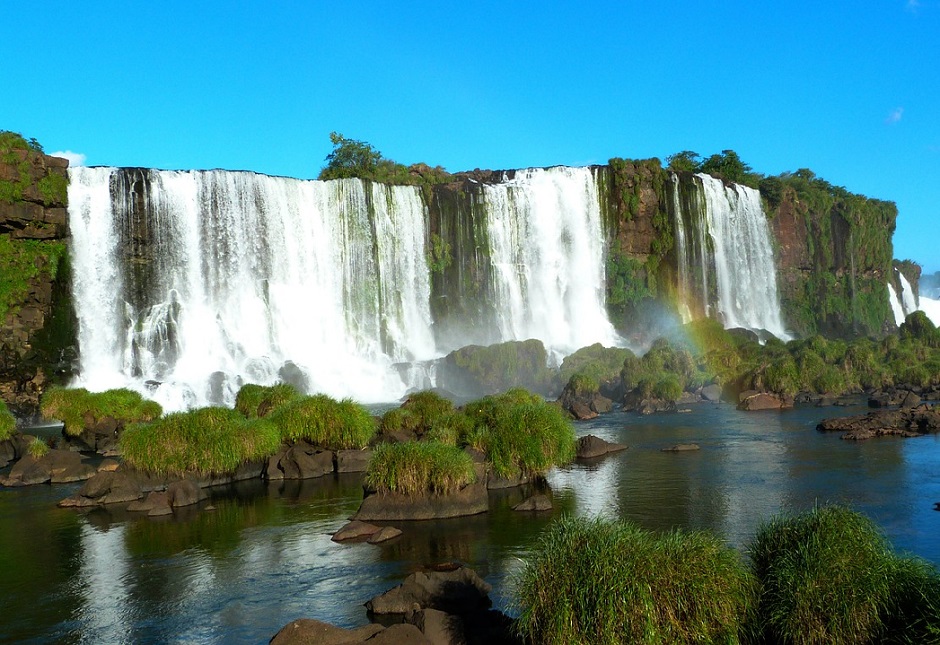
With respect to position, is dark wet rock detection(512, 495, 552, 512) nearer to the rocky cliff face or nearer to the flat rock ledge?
the flat rock ledge

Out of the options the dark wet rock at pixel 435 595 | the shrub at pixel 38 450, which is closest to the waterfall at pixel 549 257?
the shrub at pixel 38 450

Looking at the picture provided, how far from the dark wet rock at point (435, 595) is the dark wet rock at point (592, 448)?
1594 centimetres

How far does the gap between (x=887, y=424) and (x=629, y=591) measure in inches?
1046

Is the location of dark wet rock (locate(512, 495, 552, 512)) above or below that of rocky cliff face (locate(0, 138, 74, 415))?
below

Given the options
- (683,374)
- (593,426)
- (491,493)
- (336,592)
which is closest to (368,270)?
(683,374)

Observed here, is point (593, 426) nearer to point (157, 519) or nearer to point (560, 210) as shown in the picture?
point (157, 519)

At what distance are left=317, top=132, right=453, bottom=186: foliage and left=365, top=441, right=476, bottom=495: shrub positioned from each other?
49032 millimetres

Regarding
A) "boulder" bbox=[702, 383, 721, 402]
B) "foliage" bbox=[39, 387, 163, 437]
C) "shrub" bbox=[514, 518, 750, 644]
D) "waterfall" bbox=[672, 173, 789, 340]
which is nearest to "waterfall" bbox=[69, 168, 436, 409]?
"foliage" bbox=[39, 387, 163, 437]

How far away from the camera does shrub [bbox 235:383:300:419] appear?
102 feet

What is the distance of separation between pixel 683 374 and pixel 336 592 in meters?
38.8

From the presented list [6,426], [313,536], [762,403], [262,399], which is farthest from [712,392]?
A: [6,426]

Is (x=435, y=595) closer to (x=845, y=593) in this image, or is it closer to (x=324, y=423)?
(x=845, y=593)

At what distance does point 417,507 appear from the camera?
20188 millimetres

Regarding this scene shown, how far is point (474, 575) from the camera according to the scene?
14.0 m
